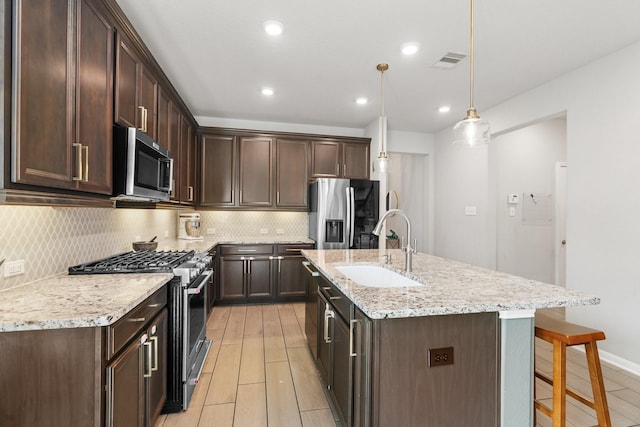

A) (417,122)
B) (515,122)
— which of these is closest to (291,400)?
(515,122)

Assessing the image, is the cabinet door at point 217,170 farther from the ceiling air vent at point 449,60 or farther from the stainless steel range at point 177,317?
the ceiling air vent at point 449,60

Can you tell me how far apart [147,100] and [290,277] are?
2.77m

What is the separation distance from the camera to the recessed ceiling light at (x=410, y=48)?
2.63 meters

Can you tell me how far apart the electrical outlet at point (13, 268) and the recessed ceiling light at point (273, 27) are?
215 cm

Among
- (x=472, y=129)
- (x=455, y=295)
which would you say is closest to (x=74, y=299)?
(x=455, y=295)

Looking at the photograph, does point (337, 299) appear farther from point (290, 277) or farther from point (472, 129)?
point (290, 277)

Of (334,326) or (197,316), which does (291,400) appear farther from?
(197,316)

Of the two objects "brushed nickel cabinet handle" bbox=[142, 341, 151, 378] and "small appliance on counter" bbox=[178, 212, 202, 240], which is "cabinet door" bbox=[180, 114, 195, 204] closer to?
"small appliance on counter" bbox=[178, 212, 202, 240]

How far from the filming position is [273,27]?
241 centimetres

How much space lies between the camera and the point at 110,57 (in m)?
1.93

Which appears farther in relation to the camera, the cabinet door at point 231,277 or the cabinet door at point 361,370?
the cabinet door at point 231,277

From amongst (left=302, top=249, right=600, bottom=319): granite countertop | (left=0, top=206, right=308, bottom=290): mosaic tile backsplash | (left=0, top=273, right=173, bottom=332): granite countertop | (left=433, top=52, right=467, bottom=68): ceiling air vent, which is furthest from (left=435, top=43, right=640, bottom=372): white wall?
(left=0, top=206, right=308, bottom=290): mosaic tile backsplash

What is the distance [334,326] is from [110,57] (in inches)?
82.8

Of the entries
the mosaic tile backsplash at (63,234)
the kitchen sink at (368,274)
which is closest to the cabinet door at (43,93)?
the mosaic tile backsplash at (63,234)
